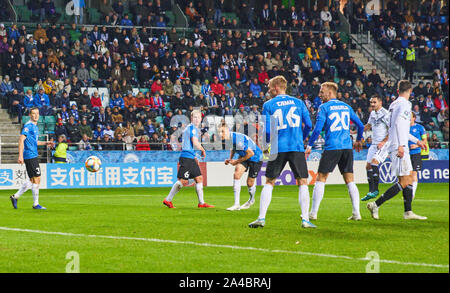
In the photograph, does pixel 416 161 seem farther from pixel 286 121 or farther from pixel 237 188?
pixel 286 121

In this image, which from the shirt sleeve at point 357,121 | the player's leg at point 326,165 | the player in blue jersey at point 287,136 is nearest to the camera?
the player in blue jersey at point 287,136

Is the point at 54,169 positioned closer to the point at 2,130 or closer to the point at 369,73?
the point at 2,130

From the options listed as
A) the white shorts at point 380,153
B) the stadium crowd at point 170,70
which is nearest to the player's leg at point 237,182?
the white shorts at point 380,153

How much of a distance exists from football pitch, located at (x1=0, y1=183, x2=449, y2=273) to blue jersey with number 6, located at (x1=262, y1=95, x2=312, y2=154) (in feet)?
4.07

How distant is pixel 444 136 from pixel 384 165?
286 inches

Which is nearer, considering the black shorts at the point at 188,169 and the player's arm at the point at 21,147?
the player's arm at the point at 21,147

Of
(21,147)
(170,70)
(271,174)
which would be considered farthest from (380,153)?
(170,70)

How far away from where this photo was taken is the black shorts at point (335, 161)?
1197cm

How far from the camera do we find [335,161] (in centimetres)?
1208

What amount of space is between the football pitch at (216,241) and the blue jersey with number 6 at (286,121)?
4.07 ft

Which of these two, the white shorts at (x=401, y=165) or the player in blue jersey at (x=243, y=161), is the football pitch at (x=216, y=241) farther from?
the white shorts at (x=401, y=165)

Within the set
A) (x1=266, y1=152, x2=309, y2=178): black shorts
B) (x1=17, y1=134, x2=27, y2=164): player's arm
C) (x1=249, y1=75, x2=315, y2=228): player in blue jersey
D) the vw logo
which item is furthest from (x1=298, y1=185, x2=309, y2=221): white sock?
the vw logo

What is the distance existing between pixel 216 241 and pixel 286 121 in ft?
7.41

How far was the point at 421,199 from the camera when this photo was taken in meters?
18.5
